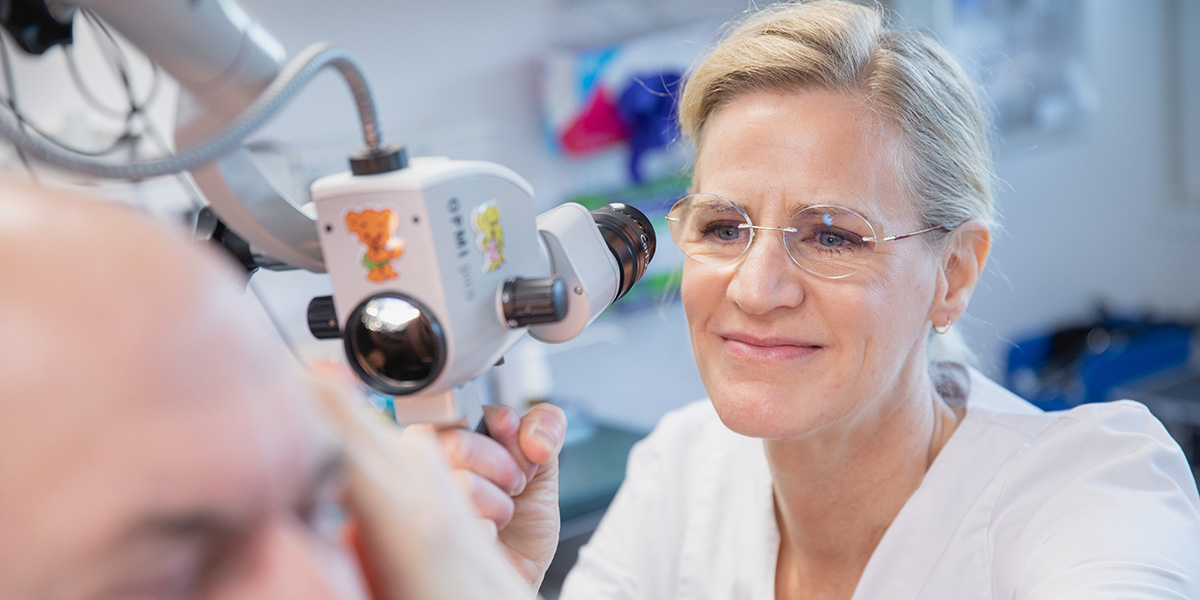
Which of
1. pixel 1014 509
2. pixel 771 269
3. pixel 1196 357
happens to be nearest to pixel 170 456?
pixel 771 269

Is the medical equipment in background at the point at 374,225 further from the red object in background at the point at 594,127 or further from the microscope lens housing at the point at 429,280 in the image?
the red object in background at the point at 594,127


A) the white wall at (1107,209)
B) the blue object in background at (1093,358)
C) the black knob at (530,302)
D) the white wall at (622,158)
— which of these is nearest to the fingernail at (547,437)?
the black knob at (530,302)

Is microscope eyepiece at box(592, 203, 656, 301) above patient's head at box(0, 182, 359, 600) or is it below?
below

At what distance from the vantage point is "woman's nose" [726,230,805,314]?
1264mm

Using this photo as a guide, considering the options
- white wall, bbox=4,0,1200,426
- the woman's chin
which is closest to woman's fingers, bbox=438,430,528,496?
the woman's chin

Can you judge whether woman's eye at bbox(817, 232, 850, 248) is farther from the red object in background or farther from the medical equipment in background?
the red object in background

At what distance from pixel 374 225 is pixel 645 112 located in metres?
2.57

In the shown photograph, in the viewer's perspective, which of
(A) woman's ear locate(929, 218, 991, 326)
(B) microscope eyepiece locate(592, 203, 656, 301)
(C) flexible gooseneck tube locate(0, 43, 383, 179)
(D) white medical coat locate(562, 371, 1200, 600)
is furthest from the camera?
(A) woman's ear locate(929, 218, 991, 326)

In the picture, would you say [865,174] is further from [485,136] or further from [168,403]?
[485,136]

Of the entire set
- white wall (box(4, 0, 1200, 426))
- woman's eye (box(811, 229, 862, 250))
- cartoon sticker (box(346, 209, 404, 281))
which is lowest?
white wall (box(4, 0, 1200, 426))

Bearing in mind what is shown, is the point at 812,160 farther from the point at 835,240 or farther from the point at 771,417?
the point at 771,417

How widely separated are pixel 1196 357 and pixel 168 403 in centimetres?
482

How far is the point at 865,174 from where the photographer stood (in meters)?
1.27

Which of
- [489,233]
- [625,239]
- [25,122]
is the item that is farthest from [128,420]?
[25,122]
